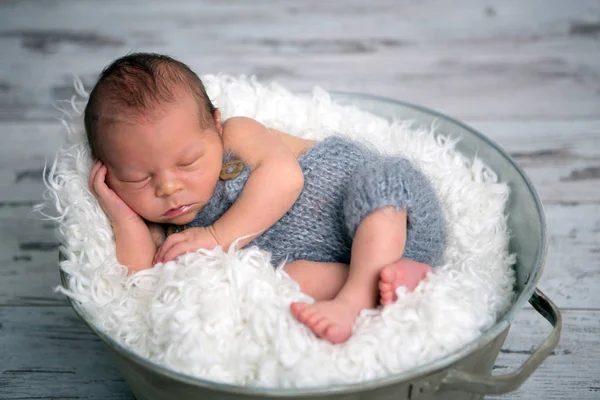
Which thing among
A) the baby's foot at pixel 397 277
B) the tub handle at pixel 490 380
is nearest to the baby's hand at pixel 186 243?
the baby's foot at pixel 397 277

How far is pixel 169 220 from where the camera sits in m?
1.06

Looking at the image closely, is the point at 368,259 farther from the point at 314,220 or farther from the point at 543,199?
the point at 543,199

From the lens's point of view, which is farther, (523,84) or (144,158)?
(523,84)

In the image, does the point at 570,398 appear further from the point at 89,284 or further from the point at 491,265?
the point at 89,284

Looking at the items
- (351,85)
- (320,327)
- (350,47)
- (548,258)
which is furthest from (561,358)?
(350,47)

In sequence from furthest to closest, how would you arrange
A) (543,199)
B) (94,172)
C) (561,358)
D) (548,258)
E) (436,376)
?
(543,199)
(548,258)
(561,358)
(94,172)
(436,376)

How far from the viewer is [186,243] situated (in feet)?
3.31

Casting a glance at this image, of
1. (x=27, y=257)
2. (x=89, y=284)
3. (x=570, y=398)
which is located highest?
(x=89, y=284)

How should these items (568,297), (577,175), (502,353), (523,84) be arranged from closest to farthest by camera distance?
(502,353), (568,297), (577,175), (523,84)

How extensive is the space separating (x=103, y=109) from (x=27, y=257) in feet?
2.14

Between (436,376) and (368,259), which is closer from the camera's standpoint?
(436,376)

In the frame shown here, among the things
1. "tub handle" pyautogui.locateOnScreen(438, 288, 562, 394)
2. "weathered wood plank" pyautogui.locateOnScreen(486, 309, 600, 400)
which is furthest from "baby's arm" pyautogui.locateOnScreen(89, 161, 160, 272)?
"weathered wood plank" pyautogui.locateOnScreen(486, 309, 600, 400)

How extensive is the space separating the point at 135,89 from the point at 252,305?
36cm


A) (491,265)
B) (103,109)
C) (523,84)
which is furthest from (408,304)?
(523,84)
